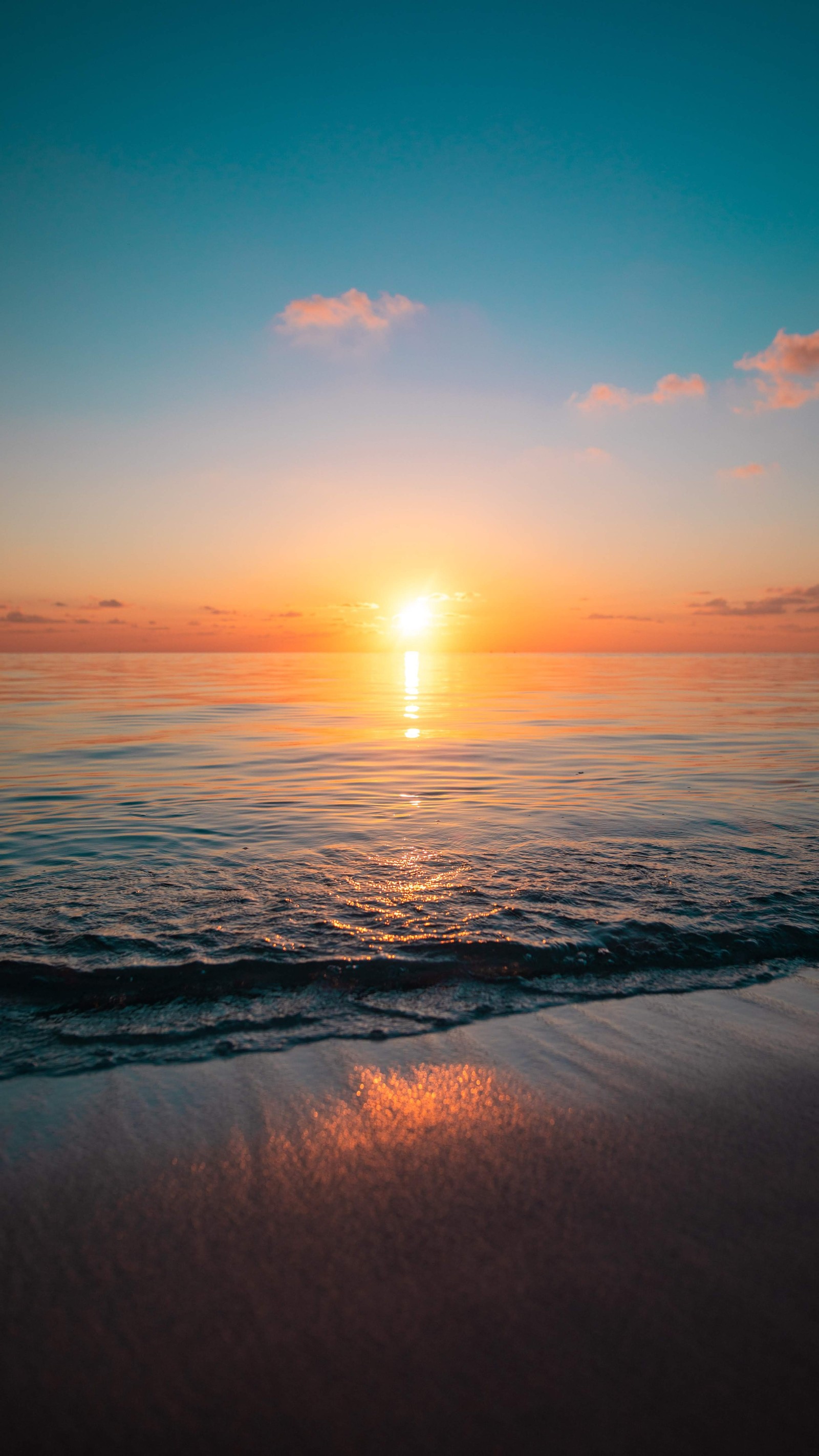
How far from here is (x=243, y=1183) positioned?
2705 mm

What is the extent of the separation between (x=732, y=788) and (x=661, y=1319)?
33.9ft

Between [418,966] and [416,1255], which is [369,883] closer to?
[418,966]

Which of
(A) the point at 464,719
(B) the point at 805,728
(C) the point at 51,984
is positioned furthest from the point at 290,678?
(C) the point at 51,984

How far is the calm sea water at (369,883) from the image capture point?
4.34 metres

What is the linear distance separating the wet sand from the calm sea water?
72 cm

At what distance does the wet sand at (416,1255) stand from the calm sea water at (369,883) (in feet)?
2.35

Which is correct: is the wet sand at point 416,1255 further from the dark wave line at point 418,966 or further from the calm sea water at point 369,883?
the dark wave line at point 418,966

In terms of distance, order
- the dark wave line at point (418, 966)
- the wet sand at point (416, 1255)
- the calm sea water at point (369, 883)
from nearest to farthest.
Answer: the wet sand at point (416, 1255) < the calm sea water at point (369, 883) < the dark wave line at point (418, 966)

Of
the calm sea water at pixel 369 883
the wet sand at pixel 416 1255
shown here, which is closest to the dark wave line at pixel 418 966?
the calm sea water at pixel 369 883

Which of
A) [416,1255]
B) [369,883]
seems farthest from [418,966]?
[416,1255]

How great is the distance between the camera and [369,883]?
6.71 meters

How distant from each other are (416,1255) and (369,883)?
4.38 m

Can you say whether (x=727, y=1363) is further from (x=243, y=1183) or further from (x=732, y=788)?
(x=732, y=788)

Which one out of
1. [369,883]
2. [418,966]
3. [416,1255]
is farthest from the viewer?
[369,883]
